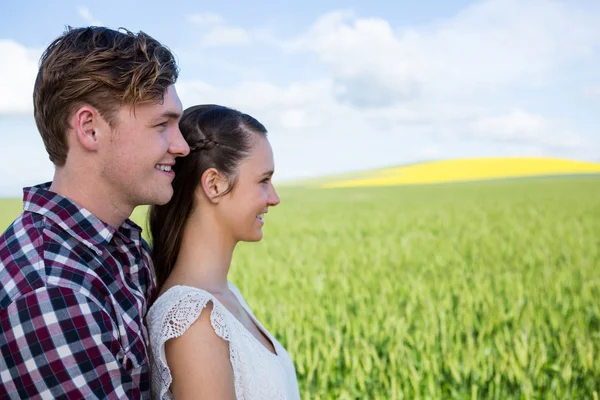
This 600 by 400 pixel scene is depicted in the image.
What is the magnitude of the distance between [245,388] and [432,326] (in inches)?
135

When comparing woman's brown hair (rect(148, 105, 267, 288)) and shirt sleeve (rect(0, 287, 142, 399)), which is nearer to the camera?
shirt sleeve (rect(0, 287, 142, 399))

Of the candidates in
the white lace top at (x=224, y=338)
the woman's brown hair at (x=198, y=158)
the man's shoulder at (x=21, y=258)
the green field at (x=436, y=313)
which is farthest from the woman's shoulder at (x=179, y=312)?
the green field at (x=436, y=313)

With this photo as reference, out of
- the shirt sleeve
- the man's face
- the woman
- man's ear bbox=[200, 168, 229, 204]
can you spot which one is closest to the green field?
the woman

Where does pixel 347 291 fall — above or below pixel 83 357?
below

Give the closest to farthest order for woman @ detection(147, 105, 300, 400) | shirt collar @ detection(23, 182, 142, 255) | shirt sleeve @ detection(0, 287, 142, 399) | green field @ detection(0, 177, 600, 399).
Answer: shirt sleeve @ detection(0, 287, 142, 399)
shirt collar @ detection(23, 182, 142, 255)
woman @ detection(147, 105, 300, 400)
green field @ detection(0, 177, 600, 399)

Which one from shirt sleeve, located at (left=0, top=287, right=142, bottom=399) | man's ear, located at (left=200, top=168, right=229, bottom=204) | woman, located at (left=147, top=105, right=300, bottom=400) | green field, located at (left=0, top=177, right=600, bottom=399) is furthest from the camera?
green field, located at (left=0, top=177, right=600, bottom=399)

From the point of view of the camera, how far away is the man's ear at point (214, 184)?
211 centimetres

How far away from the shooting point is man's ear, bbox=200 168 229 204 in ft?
6.93

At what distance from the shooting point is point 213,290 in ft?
6.88

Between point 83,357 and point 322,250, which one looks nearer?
point 83,357

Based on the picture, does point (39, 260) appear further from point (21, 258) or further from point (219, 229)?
point (219, 229)

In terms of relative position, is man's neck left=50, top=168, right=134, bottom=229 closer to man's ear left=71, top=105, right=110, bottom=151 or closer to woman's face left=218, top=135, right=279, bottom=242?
man's ear left=71, top=105, right=110, bottom=151

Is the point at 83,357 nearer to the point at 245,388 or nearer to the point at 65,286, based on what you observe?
the point at 65,286

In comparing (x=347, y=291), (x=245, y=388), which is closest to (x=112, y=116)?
(x=245, y=388)
